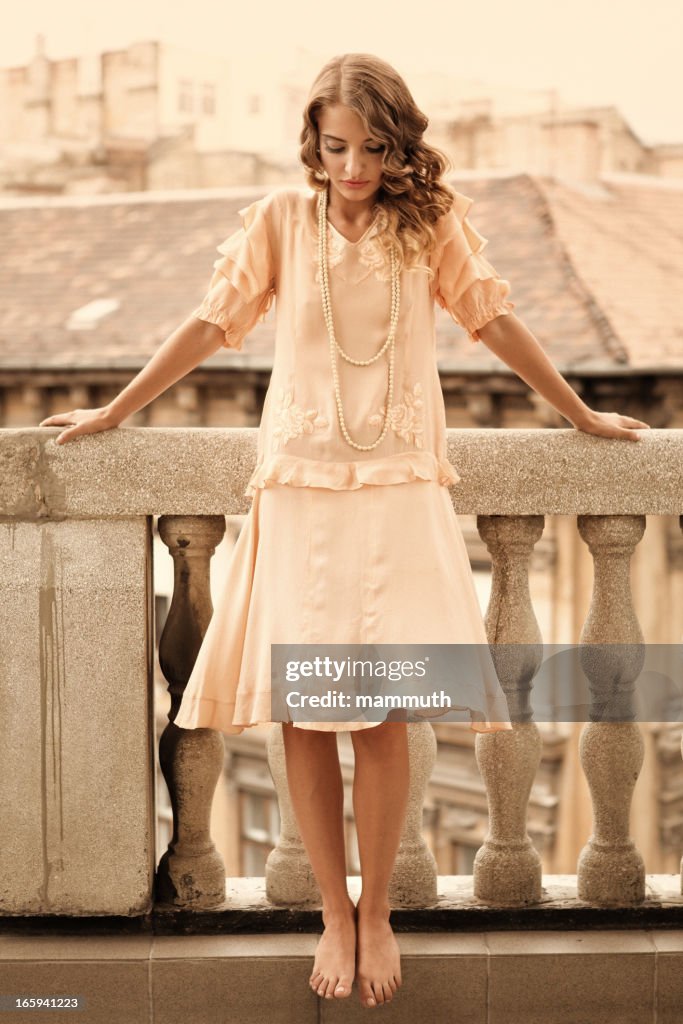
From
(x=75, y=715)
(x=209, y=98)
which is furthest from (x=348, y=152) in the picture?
(x=209, y=98)

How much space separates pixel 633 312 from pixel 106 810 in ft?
39.8

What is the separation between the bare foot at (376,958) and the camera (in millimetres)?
2486

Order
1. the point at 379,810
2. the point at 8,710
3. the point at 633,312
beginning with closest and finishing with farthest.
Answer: the point at 379,810
the point at 8,710
the point at 633,312

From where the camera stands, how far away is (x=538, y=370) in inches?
102

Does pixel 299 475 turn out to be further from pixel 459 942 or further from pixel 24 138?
pixel 24 138

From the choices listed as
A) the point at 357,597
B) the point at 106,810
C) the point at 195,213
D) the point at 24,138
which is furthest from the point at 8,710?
the point at 24,138

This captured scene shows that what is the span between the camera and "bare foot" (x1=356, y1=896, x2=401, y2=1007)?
2.49 m

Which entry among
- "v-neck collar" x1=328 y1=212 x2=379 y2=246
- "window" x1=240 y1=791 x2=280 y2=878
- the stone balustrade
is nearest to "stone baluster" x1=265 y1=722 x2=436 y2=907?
the stone balustrade

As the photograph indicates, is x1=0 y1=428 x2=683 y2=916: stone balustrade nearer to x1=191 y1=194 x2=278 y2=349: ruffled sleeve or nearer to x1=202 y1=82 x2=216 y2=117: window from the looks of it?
x1=191 y1=194 x2=278 y2=349: ruffled sleeve

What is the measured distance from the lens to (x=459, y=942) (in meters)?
2.71

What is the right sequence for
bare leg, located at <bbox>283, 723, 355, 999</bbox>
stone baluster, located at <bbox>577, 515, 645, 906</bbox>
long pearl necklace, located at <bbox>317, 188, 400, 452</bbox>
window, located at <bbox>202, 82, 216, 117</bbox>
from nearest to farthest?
1. long pearl necklace, located at <bbox>317, 188, 400, 452</bbox>
2. bare leg, located at <bbox>283, 723, 355, 999</bbox>
3. stone baluster, located at <bbox>577, 515, 645, 906</bbox>
4. window, located at <bbox>202, 82, 216, 117</bbox>

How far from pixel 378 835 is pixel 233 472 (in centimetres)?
81

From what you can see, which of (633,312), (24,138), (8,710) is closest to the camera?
(8,710)

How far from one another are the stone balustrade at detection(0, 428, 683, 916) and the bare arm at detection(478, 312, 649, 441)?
32 mm
